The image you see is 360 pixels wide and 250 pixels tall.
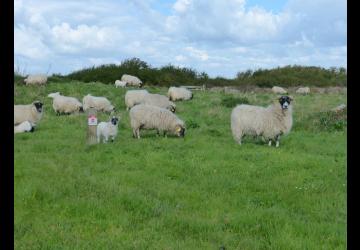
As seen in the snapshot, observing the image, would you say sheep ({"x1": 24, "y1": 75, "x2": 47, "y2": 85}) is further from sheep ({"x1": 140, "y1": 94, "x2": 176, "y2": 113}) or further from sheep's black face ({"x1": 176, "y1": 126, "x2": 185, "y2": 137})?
sheep's black face ({"x1": 176, "y1": 126, "x2": 185, "y2": 137})

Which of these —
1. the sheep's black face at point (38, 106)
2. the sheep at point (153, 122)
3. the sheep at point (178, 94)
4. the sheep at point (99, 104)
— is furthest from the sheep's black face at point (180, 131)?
the sheep at point (178, 94)

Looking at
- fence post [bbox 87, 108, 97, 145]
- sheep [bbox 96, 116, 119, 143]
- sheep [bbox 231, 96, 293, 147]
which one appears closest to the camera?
fence post [bbox 87, 108, 97, 145]

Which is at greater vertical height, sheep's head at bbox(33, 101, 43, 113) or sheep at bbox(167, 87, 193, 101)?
sheep at bbox(167, 87, 193, 101)

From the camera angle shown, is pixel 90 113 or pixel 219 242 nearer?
pixel 219 242

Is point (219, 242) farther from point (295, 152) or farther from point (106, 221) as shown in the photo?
point (295, 152)

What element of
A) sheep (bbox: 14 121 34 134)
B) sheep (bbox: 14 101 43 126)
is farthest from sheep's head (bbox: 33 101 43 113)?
sheep (bbox: 14 121 34 134)

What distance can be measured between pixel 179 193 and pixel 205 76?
44317 mm

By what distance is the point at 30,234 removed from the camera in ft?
22.2

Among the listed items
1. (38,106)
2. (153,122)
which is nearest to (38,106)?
(38,106)

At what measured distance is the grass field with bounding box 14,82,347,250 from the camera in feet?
21.9

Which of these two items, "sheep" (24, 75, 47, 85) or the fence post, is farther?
"sheep" (24, 75, 47, 85)

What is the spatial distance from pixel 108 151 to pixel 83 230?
20.4ft

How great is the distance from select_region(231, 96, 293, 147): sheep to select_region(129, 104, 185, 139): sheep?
6.50 ft
